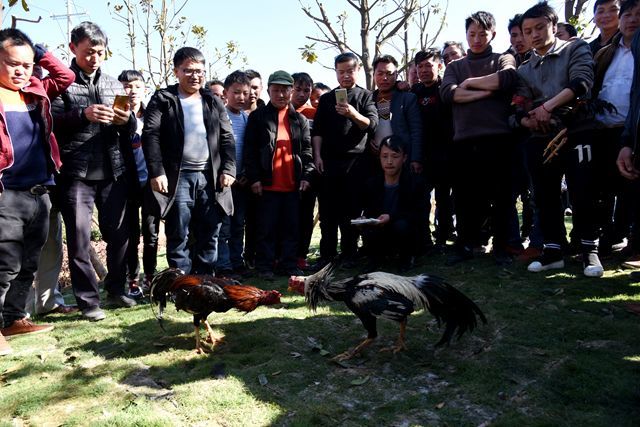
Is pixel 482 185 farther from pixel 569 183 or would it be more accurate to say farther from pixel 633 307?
pixel 633 307

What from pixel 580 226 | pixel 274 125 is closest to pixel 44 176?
pixel 274 125

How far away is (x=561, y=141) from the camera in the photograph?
15.2 feet

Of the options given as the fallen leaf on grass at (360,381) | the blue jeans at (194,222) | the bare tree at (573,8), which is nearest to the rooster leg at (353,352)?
the fallen leaf on grass at (360,381)

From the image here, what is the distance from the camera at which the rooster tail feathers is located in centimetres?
342

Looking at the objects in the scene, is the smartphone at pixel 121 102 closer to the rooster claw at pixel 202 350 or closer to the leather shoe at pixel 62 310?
the leather shoe at pixel 62 310

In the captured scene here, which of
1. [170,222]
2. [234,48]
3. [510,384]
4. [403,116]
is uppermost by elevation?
[234,48]

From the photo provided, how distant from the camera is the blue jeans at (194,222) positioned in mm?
4777

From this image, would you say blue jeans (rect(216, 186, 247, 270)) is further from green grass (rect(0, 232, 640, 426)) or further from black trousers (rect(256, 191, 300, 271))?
green grass (rect(0, 232, 640, 426))

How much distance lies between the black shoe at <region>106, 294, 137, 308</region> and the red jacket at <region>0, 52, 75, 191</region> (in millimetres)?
1447

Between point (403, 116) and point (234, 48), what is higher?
point (234, 48)

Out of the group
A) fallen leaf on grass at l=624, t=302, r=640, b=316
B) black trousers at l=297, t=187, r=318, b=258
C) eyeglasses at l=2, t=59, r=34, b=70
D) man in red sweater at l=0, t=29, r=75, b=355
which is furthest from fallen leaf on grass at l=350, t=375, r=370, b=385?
eyeglasses at l=2, t=59, r=34, b=70

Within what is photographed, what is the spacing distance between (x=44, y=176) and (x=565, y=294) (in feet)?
15.2

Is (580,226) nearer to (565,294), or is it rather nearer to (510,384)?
(565,294)

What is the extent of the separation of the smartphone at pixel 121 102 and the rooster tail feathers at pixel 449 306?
2994 millimetres
